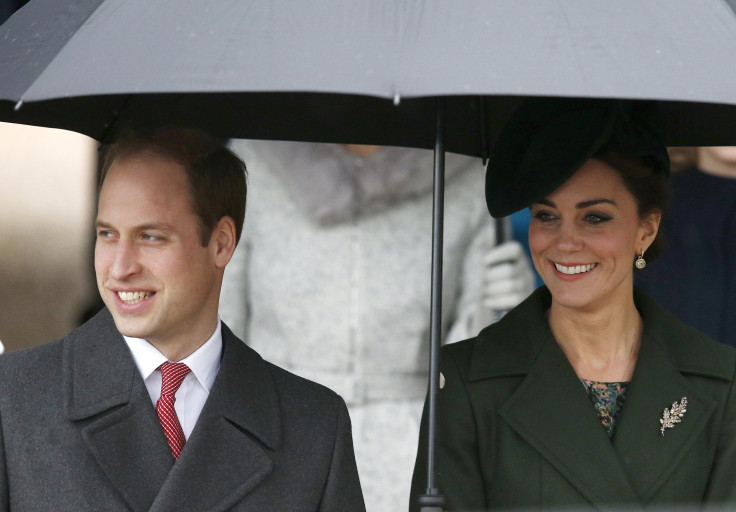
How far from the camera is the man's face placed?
267 centimetres

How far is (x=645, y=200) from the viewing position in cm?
318

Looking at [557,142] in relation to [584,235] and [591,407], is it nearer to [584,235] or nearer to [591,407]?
[584,235]

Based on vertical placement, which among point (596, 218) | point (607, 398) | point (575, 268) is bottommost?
point (607, 398)

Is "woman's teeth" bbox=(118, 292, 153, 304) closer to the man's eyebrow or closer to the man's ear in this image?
the man's eyebrow

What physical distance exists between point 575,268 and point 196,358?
0.98 m

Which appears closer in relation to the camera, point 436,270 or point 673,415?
point 436,270

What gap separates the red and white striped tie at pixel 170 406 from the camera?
2697mm

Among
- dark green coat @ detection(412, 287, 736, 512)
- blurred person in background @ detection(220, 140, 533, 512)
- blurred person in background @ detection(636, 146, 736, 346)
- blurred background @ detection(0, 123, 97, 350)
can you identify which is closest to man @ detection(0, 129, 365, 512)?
dark green coat @ detection(412, 287, 736, 512)

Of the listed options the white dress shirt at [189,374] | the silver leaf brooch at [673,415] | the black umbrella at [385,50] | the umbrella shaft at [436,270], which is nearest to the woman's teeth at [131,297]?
the white dress shirt at [189,374]

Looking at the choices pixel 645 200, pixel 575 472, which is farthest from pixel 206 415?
pixel 645 200

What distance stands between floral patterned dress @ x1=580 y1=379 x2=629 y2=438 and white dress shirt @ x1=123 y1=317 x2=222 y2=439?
3.15ft

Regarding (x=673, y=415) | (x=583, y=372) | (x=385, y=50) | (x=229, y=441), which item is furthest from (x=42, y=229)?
(x=385, y=50)

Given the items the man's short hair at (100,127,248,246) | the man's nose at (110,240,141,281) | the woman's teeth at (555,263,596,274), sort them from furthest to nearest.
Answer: the woman's teeth at (555,263,596,274), the man's short hair at (100,127,248,246), the man's nose at (110,240,141,281)

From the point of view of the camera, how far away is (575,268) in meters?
3.09
